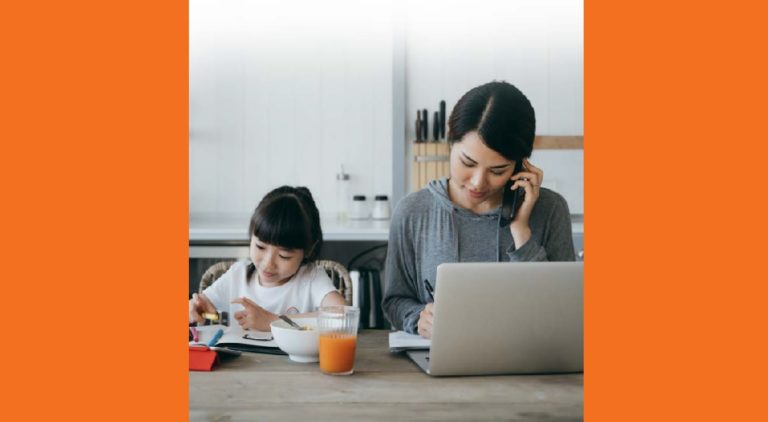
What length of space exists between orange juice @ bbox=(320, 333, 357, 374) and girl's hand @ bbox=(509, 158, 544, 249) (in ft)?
1.94

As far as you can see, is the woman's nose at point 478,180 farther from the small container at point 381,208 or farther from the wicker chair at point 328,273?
the small container at point 381,208

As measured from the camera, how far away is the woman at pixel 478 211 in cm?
156

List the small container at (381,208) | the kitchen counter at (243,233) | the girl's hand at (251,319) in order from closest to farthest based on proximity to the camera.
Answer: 1. the girl's hand at (251,319)
2. the kitchen counter at (243,233)
3. the small container at (381,208)

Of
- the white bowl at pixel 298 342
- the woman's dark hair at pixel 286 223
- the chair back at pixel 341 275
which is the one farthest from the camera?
the chair back at pixel 341 275

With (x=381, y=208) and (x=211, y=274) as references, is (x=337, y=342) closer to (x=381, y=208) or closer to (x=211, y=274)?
(x=211, y=274)

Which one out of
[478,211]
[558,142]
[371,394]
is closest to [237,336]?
[371,394]

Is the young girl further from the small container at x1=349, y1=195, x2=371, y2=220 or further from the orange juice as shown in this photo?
the small container at x1=349, y1=195, x2=371, y2=220

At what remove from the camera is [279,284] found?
189cm

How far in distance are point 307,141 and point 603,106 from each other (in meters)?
2.51

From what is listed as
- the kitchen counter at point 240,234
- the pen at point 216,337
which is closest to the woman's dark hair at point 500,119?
the pen at point 216,337

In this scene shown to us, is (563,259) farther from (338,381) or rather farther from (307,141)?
(307,141)

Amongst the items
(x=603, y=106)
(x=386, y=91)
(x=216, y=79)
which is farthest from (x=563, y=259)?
(x=216, y=79)

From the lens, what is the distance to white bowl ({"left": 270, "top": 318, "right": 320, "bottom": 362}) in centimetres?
123

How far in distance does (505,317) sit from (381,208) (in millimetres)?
2020
